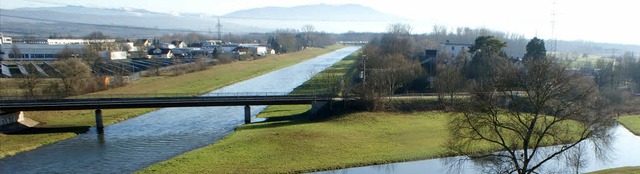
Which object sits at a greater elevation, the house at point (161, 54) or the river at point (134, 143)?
the house at point (161, 54)

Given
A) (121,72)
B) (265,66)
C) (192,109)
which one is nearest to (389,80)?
(192,109)

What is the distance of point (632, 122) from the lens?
44625mm

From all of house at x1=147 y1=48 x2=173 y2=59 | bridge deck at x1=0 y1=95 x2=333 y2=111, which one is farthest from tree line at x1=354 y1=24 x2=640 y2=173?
house at x1=147 y1=48 x2=173 y2=59

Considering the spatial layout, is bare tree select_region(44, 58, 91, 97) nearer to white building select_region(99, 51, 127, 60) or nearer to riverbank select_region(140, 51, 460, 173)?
riverbank select_region(140, 51, 460, 173)

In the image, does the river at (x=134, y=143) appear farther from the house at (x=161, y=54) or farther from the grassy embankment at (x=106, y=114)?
the house at (x=161, y=54)

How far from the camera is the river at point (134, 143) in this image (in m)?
29.3

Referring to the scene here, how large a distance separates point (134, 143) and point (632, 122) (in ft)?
162

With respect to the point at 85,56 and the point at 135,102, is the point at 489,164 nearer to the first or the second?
the point at 135,102

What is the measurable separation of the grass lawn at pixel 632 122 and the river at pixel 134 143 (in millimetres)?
39556

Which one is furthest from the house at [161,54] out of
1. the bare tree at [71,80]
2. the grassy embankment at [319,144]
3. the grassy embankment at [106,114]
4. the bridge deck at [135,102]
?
the grassy embankment at [319,144]

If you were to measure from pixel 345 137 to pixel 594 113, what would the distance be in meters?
19.3

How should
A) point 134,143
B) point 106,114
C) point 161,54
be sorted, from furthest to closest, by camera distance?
point 161,54 < point 106,114 < point 134,143

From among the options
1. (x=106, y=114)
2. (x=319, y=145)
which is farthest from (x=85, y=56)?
(x=319, y=145)

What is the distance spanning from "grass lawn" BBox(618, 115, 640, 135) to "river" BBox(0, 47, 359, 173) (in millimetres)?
39556
